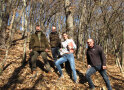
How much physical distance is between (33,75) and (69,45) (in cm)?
198

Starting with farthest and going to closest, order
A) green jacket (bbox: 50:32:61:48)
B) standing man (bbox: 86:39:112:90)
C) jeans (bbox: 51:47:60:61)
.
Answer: jeans (bbox: 51:47:60:61) → green jacket (bbox: 50:32:61:48) → standing man (bbox: 86:39:112:90)

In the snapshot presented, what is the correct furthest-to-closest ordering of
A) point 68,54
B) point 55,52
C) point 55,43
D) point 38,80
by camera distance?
point 55,52 < point 55,43 < point 68,54 < point 38,80

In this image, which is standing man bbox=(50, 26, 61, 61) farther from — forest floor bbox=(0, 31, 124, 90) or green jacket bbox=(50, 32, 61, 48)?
forest floor bbox=(0, 31, 124, 90)

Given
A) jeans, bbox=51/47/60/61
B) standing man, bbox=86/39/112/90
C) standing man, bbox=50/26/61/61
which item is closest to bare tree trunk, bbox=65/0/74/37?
standing man, bbox=50/26/61/61

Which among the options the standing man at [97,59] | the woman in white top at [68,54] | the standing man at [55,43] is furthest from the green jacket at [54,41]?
the standing man at [97,59]

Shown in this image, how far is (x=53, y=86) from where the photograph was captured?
409cm

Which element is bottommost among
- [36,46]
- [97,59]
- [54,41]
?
[97,59]

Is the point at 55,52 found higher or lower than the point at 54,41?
lower

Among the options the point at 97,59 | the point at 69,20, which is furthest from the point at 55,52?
the point at 97,59

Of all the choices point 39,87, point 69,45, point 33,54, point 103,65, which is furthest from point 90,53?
point 33,54

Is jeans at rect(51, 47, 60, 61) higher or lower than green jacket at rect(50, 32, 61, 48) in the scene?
lower

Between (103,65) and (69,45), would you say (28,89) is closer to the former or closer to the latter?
(69,45)

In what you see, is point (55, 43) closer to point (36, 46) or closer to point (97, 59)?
point (36, 46)

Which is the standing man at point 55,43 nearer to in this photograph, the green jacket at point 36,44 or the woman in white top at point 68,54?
the green jacket at point 36,44
